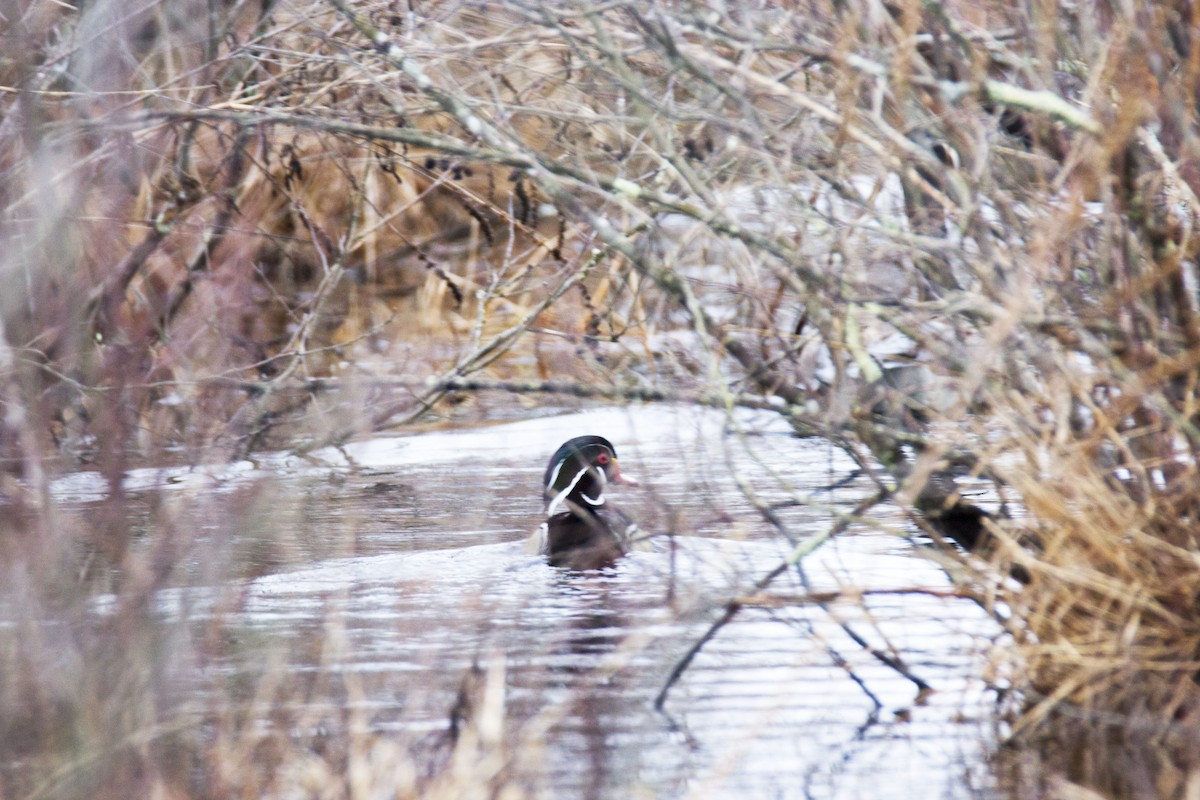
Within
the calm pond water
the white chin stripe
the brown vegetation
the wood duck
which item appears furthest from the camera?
the white chin stripe

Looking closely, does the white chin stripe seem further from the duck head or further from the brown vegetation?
the brown vegetation

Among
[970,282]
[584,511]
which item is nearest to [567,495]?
[584,511]

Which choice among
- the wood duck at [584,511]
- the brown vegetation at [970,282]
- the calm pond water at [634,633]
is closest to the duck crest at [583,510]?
the wood duck at [584,511]

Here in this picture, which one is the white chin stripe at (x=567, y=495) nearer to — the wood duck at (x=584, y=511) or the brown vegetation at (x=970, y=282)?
the wood duck at (x=584, y=511)

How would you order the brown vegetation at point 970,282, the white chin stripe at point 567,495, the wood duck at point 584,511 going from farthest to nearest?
1. the white chin stripe at point 567,495
2. the wood duck at point 584,511
3. the brown vegetation at point 970,282

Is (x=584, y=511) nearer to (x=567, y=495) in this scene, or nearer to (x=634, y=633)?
(x=567, y=495)

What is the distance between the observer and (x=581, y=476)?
26.4 ft

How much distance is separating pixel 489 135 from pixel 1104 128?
1.80m

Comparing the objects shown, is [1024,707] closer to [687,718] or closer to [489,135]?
[687,718]

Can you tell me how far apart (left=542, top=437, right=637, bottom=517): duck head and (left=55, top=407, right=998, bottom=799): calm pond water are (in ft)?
0.88

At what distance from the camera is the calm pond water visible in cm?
467

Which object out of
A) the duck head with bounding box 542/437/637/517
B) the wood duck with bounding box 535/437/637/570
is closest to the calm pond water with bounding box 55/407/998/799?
the wood duck with bounding box 535/437/637/570

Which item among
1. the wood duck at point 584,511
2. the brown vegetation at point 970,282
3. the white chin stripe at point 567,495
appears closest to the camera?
the brown vegetation at point 970,282

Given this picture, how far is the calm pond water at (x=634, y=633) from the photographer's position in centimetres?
467
